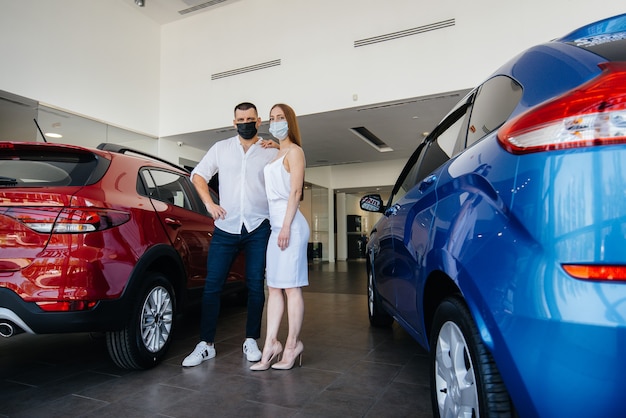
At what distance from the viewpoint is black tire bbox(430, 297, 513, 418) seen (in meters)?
1.05

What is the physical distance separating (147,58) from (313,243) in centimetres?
925

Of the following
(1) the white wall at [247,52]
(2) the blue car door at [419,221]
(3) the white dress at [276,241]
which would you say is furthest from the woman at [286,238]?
(1) the white wall at [247,52]

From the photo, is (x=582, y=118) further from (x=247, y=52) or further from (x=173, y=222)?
(x=247, y=52)

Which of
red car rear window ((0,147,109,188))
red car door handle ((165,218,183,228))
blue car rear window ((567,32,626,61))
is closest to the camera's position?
blue car rear window ((567,32,626,61))

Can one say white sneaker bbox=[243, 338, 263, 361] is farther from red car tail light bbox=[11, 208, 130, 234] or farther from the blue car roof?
the blue car roof

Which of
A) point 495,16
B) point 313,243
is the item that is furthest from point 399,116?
point 313,243

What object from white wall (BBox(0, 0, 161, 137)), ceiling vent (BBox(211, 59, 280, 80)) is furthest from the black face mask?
ceiling vent (BBox(211, 59, 280, 80))

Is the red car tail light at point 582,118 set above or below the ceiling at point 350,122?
below

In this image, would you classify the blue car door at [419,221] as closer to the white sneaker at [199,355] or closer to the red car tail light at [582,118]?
the red car tail light at [582,118]

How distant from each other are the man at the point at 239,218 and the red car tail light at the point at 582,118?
76.3 inches

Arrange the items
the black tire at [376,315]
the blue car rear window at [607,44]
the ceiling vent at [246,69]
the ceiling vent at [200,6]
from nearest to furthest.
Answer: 1. the blue car rear window at [607,44]
2. the black tire at [376,315]
3. the ceiling vent at [246,69]
4. the ceiling vent at [200,6]

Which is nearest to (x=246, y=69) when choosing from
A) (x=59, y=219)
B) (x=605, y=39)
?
(x=59, y=219)

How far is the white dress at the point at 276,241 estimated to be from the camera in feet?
7.97

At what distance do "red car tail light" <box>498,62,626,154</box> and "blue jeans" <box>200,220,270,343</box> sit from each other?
1983mm
